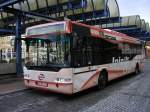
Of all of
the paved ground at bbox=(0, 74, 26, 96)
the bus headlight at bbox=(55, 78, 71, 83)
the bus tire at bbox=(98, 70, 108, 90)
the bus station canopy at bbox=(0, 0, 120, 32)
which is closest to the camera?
the bus headlight at bbox=(55, 78, 71, 83)

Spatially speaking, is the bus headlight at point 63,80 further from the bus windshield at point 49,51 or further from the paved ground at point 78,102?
the paved ground at point 78,102

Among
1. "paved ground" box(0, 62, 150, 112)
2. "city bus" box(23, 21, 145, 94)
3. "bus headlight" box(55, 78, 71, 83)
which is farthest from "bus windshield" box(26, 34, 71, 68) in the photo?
"paved ground" box(0, 62, 150, 112)

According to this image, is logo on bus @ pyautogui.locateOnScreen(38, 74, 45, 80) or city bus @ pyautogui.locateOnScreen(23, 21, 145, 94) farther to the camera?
logo on bus @ pyautogui.locateOnScreen(38, 74, 45, 80)

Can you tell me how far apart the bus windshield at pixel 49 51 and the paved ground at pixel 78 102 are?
126 centimetres

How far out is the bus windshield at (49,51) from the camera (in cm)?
869

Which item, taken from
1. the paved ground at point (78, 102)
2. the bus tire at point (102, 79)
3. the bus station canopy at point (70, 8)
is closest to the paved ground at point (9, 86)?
the paved ground at point (78, 102)

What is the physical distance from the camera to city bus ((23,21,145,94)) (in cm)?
870

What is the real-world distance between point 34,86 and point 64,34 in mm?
2417

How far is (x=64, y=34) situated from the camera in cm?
875

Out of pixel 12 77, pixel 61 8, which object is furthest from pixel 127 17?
pixel 12 77

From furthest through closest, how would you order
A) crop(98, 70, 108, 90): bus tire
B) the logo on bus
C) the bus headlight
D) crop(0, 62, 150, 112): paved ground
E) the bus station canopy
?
the bus station canopy → crop(98, 70, 108, 90): bus tire → the logo on bus → the bus headlight → crop(0, 62, 150, 112): paved ground

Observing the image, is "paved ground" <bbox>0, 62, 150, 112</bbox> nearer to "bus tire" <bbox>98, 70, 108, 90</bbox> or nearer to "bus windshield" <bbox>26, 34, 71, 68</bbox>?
"bus tire" <bbox>98, 70, 108, 90</bbox>

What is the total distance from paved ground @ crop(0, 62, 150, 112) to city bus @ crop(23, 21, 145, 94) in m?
0.41

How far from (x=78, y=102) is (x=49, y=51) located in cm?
217
